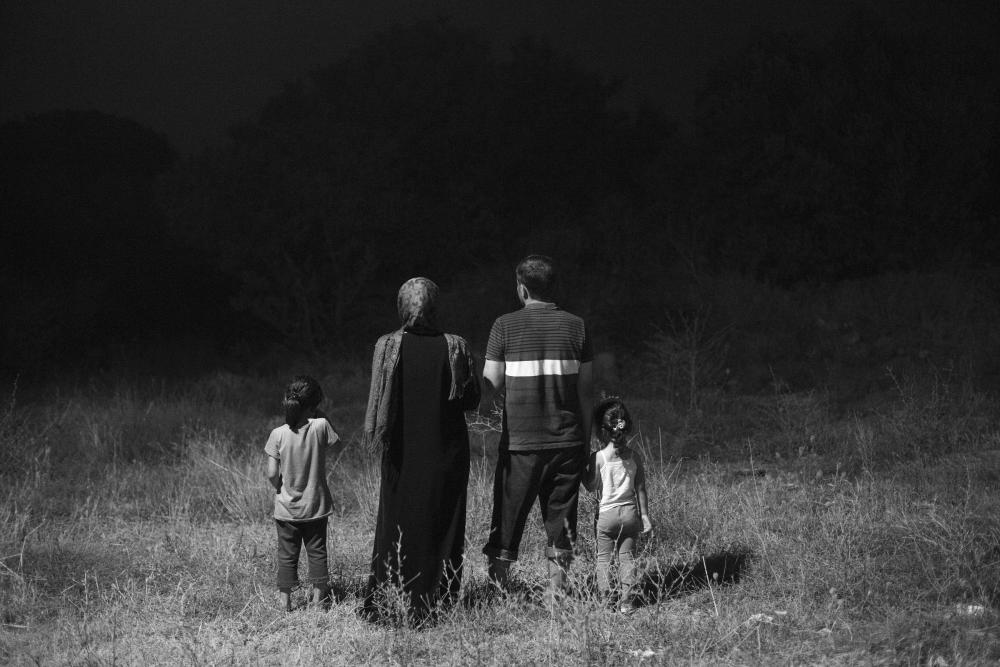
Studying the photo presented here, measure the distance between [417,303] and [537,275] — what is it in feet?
2.00

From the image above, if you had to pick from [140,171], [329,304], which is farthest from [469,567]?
[140,171]

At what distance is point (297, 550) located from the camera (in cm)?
481

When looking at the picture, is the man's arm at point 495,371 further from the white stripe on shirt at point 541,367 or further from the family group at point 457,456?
the white stripe on shirt at point 541,367

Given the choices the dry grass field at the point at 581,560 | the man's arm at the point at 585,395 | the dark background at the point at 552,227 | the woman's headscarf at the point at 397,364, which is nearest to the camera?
the dry grass field at the point at 581,560

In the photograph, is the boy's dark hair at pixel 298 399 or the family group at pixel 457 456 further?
→ the boy's dark hair at pixel 298 399

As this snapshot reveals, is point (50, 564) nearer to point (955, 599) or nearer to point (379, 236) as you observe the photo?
point (955, 599)

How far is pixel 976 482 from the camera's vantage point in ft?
23.1

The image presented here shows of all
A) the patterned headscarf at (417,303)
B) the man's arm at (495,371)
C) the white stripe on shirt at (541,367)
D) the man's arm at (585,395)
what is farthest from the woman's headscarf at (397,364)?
the man's arm at (585,395)

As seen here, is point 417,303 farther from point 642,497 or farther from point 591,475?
point 642,497

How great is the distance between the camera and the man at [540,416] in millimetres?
4586

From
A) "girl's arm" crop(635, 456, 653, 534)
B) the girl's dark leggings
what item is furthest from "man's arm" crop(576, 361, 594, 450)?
the girl's dark leggings

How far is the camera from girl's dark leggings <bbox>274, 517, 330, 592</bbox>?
479 cm

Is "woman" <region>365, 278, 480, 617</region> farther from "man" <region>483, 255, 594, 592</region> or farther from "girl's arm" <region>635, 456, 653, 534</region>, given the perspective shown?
"girl's arm" <region>635, 456, 653, 534</region>

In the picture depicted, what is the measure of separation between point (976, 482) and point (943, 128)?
10.7 metres
